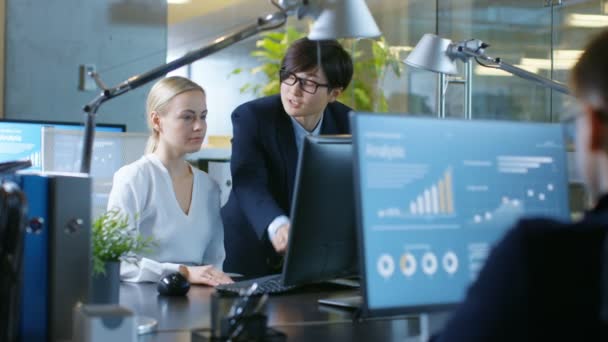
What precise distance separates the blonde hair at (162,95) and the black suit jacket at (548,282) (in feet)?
7.19

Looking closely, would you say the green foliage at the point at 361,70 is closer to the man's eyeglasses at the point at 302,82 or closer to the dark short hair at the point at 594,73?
the man's eyeglasses at the point at 302,82

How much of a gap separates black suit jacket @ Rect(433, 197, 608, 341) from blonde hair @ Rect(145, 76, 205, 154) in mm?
2192

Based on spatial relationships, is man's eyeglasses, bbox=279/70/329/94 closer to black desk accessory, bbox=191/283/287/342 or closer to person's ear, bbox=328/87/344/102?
person's ear, bbox=328/87/344/102

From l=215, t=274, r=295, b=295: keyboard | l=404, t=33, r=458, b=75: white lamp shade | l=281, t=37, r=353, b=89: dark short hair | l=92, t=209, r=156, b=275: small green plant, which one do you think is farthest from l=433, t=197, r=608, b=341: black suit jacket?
l=404, t=33, r=458, b=75: white lamp shade

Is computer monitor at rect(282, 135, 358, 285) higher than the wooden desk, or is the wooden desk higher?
computer monitor at rect(282, 135, 358, 285)

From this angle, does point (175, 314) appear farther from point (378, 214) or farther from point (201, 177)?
point (201, 177)

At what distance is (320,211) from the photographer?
198cm

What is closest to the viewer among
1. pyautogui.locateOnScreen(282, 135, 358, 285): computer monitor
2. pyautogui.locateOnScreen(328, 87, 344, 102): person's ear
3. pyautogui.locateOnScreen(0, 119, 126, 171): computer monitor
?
pyautogui.locateOnScreen(282, 135, 358, 285): computer monitor

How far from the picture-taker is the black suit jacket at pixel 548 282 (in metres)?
1.03

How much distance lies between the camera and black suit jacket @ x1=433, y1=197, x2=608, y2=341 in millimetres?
1026

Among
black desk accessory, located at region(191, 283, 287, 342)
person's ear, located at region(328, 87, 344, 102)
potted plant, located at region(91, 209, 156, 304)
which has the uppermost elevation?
person's ear, located at region(328, 87, 344, 102)

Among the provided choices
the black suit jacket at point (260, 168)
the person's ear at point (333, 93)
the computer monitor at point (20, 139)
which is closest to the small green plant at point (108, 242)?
the black suit jacket at point (260, 168)

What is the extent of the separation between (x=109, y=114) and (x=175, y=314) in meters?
4.17

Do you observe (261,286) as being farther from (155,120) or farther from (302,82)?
(155,120)
